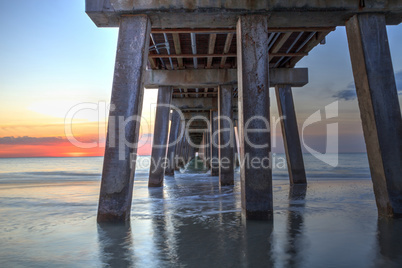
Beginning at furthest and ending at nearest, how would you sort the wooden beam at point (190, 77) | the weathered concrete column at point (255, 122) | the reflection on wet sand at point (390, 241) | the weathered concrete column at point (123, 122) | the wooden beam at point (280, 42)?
the wooden beam at point (190, 77), the wooden beam at point (280, 42), the weathered concrete column at point (255, 122), the weathered concrete column at point (123, 122), the reflection on wet sand at point (390, 241)

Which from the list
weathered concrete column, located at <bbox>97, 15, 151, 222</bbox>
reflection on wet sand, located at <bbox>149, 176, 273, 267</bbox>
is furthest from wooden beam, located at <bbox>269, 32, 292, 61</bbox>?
reflection on wet sand, located at <bbox>149, 176, 273, 267</bbox>

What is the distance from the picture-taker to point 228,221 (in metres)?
5.80

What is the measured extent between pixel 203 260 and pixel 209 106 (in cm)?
1700

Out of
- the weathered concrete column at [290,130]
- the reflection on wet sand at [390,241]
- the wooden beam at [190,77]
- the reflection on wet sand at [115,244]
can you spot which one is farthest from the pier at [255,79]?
the wooden beam at [190,77]

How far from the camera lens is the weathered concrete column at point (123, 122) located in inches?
221

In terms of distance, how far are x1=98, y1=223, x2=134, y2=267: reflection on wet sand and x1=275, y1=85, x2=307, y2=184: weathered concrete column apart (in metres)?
8.42

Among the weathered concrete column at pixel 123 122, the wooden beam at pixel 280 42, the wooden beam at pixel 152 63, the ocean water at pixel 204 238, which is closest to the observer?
the ocean water at pixel 204 238

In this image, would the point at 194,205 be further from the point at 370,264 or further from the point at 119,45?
the point at 370,264

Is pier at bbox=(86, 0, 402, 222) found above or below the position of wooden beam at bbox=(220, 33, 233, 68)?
below

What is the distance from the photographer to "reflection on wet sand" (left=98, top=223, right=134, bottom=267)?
3.68 m

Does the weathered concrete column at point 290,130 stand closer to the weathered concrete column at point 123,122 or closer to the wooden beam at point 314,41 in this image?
the wooden beam at point 314,41

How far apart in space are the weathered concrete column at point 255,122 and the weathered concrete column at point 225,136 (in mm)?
6867

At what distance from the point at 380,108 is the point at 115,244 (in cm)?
527

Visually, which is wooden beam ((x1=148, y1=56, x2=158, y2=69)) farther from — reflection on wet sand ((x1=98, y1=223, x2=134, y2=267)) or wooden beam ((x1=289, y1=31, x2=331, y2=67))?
reflection on wet sand ((x1=98, y1=223, x2=134, y2=267))
